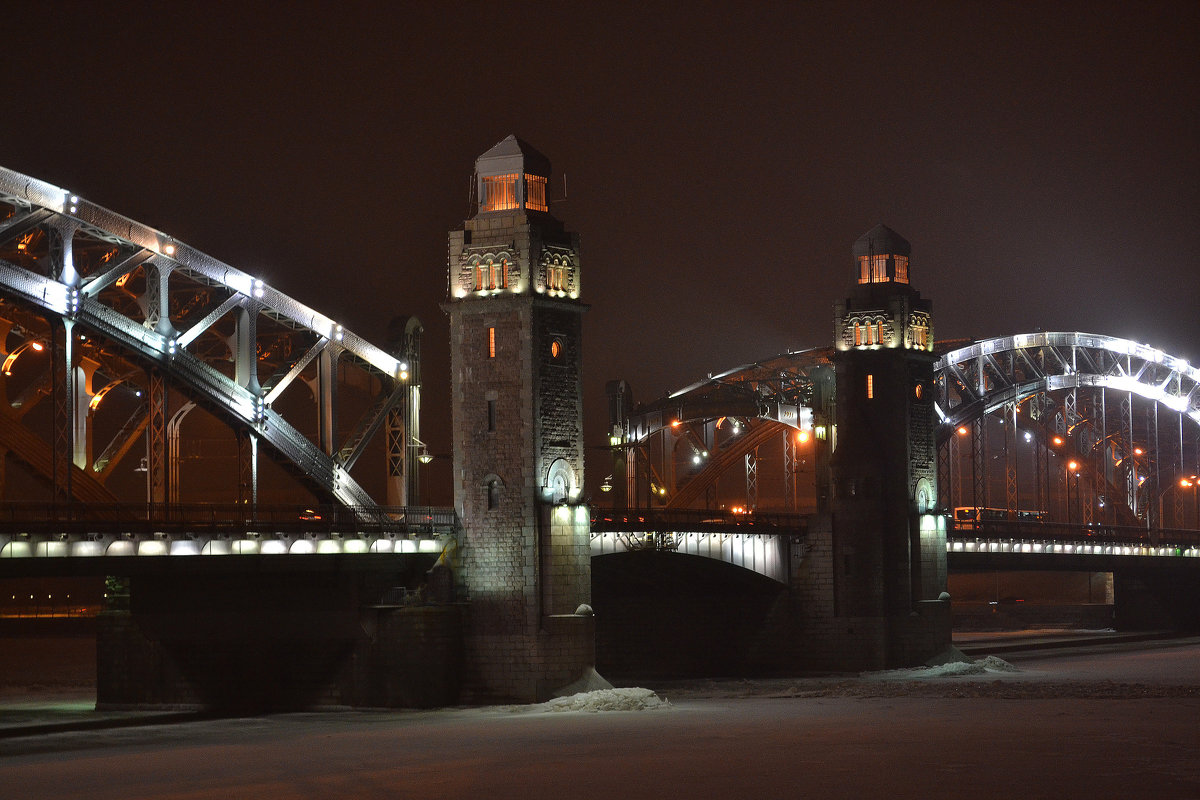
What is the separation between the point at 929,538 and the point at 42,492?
71150 millimetres

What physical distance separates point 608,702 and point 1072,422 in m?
93.4

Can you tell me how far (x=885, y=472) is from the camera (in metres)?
92.9

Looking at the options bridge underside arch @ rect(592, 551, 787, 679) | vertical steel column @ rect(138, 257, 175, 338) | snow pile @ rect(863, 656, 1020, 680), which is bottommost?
snow pile @ rect(863, 656, 1020, 680)

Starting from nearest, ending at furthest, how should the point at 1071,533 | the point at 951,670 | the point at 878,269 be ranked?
1. the point at 951,670
2. the point at 878,269
3. the point at 1071,533

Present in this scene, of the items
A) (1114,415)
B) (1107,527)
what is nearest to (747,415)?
(1107,527)

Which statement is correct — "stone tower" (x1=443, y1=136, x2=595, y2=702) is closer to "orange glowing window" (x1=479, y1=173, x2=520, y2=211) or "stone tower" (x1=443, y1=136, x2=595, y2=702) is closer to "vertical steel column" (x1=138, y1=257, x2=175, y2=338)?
"orange glowing window" (x1=479, y1=173, x2=520, y2=211)

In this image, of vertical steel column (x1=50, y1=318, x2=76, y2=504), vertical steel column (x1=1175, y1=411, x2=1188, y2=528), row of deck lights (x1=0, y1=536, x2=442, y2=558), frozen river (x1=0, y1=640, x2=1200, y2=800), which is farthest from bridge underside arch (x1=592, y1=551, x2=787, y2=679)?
vertical steel column (x1=1175, y1=411, x2=1188, y2=528)

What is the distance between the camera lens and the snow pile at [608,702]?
66.9 meters

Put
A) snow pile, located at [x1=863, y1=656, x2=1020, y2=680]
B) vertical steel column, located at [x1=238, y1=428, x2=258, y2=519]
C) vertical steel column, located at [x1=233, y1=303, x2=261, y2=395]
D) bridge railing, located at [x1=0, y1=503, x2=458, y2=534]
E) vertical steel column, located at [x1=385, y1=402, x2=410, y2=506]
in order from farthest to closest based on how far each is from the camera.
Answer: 1. snow pile, located at [x1=863, y1=656, x2=1020, y2=680]
2. vertical steel column, located at [x1=385, y1=402, x2=410, y2=506]
3. vertical steel column, located at [x1=233, y1=303, x2=261, y2=395]
4. vertical steel column, located at [x1=238, y1=428, x2=258, y2=519]
5. bridge railing, located at [x1=0, y1=503, x2=458, y2=534]

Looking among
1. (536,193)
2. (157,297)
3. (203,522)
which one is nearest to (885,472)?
(536,193)

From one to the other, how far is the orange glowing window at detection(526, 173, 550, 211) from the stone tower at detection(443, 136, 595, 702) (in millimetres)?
79

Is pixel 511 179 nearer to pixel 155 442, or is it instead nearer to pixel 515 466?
pixel 515 466

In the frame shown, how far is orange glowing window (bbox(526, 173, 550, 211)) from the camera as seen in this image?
72.6 m

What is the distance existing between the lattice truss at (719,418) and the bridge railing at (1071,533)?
37.3 ft
